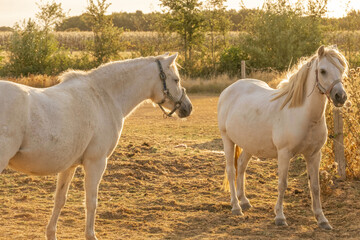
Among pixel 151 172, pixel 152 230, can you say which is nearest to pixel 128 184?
pixel 151 172

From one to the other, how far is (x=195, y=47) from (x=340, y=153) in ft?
85.5

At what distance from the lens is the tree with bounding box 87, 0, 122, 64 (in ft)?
101

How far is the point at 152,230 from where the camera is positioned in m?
5.98

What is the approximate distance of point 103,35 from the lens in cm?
3095

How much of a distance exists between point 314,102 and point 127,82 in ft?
7.41

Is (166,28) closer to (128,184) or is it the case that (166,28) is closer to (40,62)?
(40,62)

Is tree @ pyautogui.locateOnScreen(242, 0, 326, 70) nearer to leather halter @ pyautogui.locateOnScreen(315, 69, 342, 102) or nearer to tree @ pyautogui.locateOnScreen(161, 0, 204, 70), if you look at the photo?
tree @ pyautogui.locateOnScreen(161, 0, 204, 70)

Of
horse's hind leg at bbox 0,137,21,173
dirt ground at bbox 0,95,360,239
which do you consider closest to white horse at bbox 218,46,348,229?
dirt ground at bbox 0,95,360,239

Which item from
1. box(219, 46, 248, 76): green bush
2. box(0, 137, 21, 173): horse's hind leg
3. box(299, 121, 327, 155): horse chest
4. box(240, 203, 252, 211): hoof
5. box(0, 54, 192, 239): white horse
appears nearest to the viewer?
box(0, 137, 21, 173): horse's hind leg

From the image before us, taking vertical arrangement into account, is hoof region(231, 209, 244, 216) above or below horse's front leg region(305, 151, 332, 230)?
below

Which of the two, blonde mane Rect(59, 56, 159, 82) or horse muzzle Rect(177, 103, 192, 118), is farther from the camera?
horse muzzle Rect(177, 103, 192, 118)

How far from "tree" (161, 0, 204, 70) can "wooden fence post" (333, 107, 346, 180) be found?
→ 79.3 ft

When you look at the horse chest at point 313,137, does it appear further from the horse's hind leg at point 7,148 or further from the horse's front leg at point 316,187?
the horse's hind leg at point 7,148

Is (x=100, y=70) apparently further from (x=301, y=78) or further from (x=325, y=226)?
(x=325, y=226)
